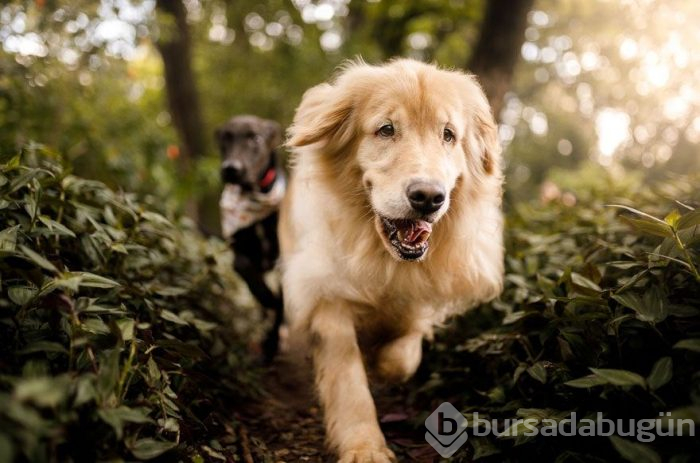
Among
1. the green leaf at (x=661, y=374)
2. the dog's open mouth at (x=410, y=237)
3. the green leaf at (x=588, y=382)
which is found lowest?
the green leaf at (x=588, y=382)

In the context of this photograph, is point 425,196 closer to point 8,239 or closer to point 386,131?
point 386,131

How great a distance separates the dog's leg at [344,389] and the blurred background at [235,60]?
194 cm

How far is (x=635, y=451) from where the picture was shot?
155 centimetres

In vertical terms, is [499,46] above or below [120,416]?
above

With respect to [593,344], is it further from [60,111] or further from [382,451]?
[60,111]

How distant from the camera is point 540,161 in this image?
2955cm

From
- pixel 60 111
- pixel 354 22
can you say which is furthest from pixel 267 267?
pixel 354 22

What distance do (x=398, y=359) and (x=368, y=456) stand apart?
2.17ft

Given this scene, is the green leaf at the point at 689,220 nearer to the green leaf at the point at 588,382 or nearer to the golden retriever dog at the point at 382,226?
the green leaf at the point at 588,382

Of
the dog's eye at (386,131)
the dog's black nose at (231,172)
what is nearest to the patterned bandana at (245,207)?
the dog's black nose at (231,172)

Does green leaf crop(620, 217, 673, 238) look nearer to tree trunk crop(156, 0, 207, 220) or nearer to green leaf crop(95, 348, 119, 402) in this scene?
green leaf crop(95, 348, 119, 402)

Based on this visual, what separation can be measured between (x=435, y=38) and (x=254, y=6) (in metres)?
3.61

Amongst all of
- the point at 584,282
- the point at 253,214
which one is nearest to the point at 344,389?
the point at 584,282

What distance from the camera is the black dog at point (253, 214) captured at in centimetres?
418
